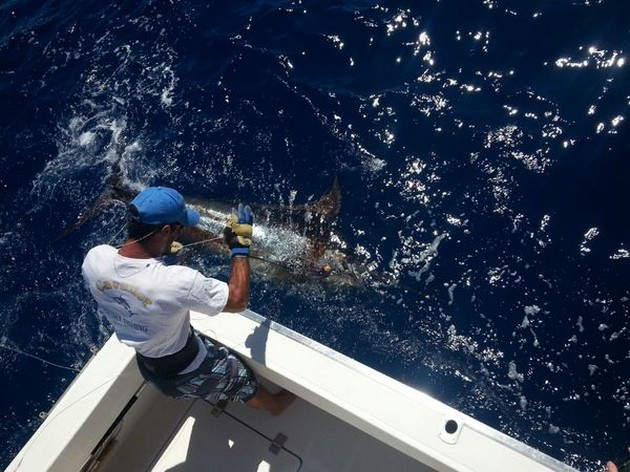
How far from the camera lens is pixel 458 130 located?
6.01 metres

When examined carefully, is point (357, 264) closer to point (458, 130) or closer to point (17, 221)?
point (458, 130)

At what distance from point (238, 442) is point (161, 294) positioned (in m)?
1.74

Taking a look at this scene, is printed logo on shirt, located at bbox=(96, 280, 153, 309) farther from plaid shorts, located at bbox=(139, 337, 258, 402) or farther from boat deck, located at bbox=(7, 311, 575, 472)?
boat deck, located at bbox=(7, 311, 575, 472)

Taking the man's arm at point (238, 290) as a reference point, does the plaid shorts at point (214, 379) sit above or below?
below

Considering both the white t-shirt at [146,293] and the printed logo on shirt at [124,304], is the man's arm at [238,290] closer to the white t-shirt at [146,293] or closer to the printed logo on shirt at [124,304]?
the white t-shirt at [146,293]

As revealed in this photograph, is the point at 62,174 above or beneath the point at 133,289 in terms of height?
beneath

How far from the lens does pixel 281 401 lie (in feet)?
12.5

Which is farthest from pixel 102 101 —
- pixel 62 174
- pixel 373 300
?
pixel 373 300

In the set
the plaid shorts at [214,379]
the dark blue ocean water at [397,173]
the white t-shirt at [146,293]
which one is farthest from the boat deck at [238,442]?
the dark blue ocean water at [397,173]

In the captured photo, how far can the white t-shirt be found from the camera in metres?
2.67

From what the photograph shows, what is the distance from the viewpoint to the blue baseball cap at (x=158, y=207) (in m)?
2.73

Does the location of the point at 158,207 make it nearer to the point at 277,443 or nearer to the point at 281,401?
the point at 281,401

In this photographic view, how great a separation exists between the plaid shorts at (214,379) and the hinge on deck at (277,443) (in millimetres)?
546

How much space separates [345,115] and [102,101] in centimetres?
414
